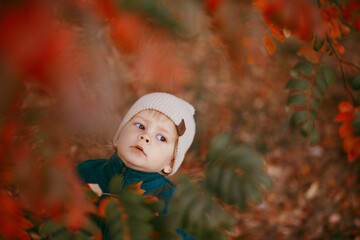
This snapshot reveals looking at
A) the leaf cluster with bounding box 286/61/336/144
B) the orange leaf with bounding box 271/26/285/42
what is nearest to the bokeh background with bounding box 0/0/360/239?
the orange leaf with bounding box 271/26/285/42

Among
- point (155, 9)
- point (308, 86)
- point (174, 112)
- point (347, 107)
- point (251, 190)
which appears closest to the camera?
point (155, 9)

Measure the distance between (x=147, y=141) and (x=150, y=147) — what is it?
0.9 inches

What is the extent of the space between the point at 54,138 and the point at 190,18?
0.31m

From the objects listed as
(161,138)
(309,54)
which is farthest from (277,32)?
(161,138)

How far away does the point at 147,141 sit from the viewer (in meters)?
0.95

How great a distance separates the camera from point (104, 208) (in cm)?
66

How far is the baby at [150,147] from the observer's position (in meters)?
0.96

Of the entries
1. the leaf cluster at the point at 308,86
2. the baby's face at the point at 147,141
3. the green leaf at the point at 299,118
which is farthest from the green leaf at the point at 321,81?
the baby's face at the point at 147,141

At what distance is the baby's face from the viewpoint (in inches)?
37.4

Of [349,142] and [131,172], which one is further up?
[349,142]

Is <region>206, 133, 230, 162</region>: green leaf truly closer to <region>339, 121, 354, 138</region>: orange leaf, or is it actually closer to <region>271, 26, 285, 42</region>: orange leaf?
<region>271, 26, 285, 42</region>: orange leaf

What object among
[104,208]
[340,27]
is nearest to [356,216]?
[340,27]

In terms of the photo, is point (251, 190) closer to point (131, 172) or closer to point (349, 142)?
point (131, 172)

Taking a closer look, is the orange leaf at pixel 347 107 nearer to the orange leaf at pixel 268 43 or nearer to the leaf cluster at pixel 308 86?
the leaf cluster at pixel 308 86
